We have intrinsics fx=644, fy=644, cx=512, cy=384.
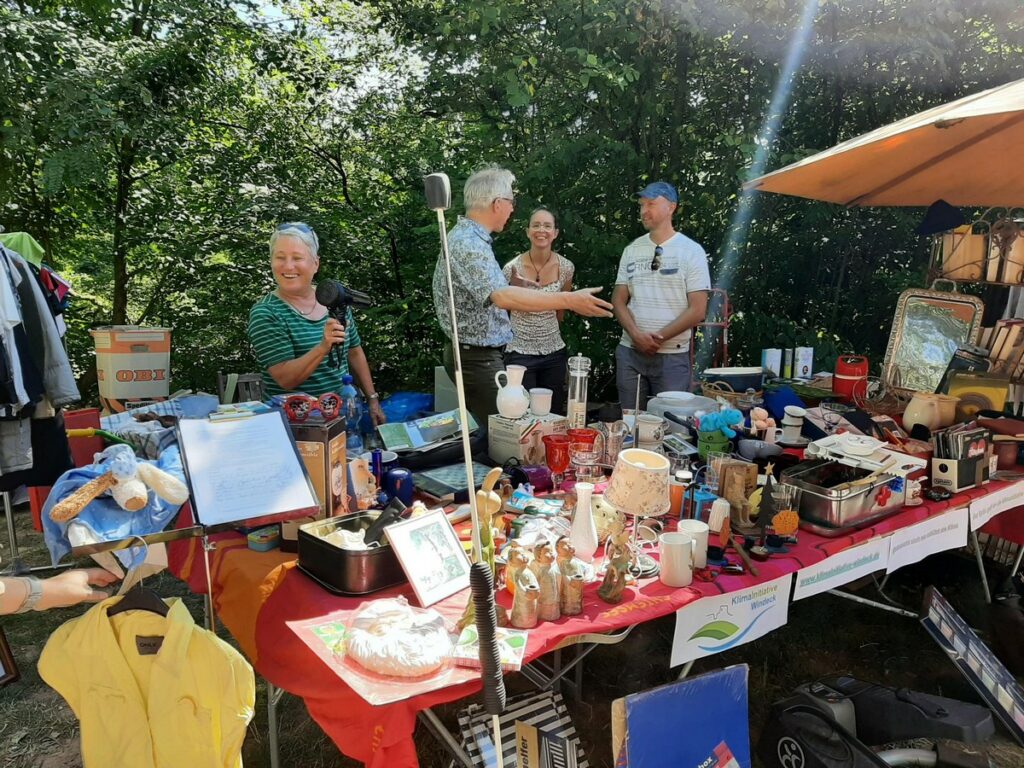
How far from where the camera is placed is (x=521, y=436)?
2.42 metres

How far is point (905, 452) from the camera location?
2518 millimetres

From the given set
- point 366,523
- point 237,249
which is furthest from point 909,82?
point 237,249

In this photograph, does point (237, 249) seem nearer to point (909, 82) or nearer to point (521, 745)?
point (521, 745)

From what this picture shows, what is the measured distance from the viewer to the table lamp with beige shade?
5.67 ft

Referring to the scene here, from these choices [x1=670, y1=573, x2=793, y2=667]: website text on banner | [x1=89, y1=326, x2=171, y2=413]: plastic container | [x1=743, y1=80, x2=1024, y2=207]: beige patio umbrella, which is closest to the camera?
[x1=670, y1=573, x2=793, y2=667]: website text on banner

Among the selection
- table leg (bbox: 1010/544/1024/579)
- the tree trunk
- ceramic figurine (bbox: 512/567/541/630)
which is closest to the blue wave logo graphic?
ceramic figurine (bbox: 512/567/541/630)

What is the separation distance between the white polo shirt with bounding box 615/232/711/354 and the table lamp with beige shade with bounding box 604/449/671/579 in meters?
1.98

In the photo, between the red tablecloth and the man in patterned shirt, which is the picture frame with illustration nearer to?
the red tablecloth

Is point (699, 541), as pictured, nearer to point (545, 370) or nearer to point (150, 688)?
point (150, 688)

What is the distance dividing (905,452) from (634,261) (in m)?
1.77

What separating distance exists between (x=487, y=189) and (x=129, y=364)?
244cm

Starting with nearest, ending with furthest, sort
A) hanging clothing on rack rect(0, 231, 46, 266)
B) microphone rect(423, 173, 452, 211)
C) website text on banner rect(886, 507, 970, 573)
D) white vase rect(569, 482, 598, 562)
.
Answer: microphone rect(423, 173, 452, 211)
white vase rect(569, 482, 598, 562)
website text on banner rect(886, 507, 970, 573)
hanging clothing on rack rect(0, 231, 46, 266)

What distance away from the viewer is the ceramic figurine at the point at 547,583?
5.04 ft

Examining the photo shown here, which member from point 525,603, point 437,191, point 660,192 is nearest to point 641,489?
point 525,603
